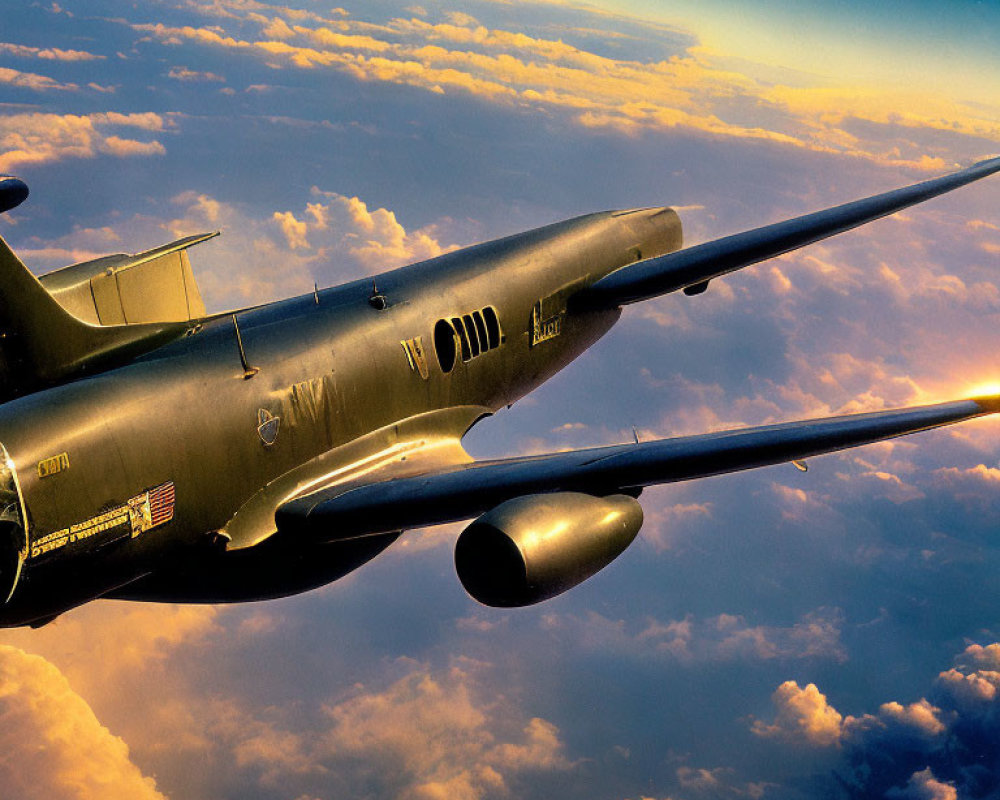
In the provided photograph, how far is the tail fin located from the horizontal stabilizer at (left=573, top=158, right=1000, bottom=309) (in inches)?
411

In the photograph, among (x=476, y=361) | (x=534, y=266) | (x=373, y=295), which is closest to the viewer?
(x=373, y=295)

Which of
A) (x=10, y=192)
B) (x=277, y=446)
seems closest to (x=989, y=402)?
(x=277, y=446)

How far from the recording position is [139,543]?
13.0m

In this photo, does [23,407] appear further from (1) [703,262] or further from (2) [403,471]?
(1) [703,262]

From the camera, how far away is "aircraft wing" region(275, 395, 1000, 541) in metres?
12.6

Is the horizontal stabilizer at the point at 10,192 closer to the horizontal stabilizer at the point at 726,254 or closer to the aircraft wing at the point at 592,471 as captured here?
the aircraft wing at the point at 592,471

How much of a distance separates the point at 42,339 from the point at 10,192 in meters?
3.88

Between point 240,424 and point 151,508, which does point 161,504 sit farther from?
point 240,424

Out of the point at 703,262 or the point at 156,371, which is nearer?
the point at 156,371

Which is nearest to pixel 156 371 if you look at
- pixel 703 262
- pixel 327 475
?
pixel 327 475

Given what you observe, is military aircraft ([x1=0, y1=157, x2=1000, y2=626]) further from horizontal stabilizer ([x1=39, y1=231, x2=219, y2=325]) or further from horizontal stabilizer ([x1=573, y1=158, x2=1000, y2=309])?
horizontal stabilizer ([x1=573, y1=158, x2=1000, y2=309])

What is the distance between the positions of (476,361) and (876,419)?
26.7 feet

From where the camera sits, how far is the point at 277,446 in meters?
14.6

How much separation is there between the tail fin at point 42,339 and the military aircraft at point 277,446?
1.2 inches
